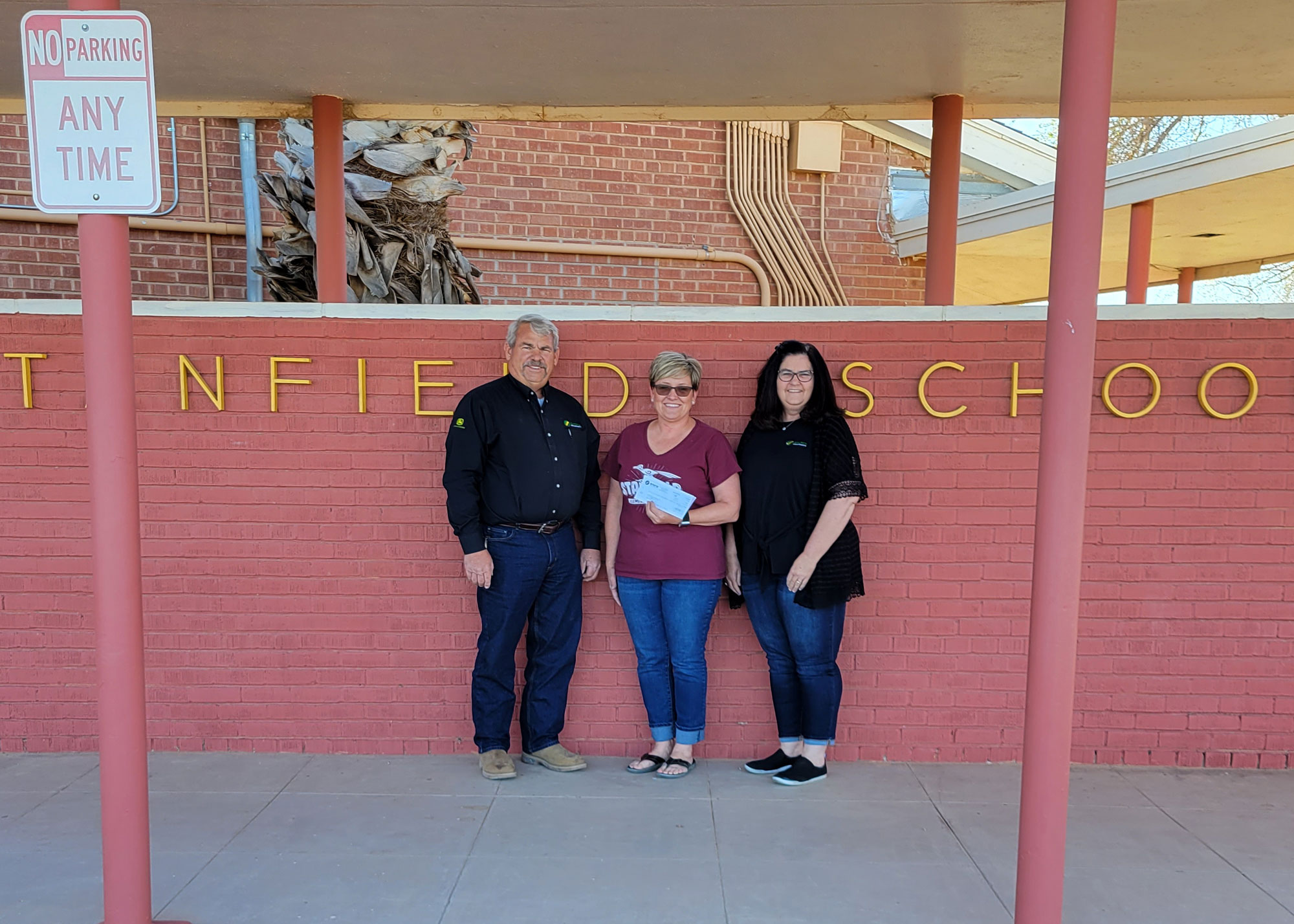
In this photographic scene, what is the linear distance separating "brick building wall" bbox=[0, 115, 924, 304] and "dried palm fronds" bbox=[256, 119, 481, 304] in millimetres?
844

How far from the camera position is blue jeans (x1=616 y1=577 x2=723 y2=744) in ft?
13.0

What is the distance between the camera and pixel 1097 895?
310cm

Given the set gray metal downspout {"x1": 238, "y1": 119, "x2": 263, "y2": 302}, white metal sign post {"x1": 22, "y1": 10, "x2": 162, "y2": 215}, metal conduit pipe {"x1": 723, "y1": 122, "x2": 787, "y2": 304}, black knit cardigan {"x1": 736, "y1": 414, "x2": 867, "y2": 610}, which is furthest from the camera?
metal conduit pipe {"x1": 723, "y1": 122, "x2": 787, "y2": 304}

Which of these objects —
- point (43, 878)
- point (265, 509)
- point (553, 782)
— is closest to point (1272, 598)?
point (553, 782)

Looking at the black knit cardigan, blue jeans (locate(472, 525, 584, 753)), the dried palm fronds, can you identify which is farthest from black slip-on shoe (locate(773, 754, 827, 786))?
the dried palm fronds

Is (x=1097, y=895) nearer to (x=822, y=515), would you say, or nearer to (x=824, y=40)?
(x=822, y=515)

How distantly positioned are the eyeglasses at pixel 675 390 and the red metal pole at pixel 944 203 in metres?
1.99

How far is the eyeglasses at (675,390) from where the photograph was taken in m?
3.83

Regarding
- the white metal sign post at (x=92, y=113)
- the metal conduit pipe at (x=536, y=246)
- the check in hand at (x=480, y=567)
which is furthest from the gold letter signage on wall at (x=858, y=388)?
the metal conduit pipe at (x=536, y=246)

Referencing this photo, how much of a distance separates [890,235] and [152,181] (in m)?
8.40

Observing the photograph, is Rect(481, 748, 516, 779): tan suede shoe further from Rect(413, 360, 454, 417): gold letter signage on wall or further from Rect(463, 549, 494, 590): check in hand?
Rect(413, 360, 454, 417): gold letter signage on wall

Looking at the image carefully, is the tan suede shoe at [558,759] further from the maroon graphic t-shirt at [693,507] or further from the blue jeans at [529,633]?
the maroon graphic t-shirt at [693,507]

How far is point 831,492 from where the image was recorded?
12.4 feet

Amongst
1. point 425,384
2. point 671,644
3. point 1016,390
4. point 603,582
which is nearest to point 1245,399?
point 1016,390
